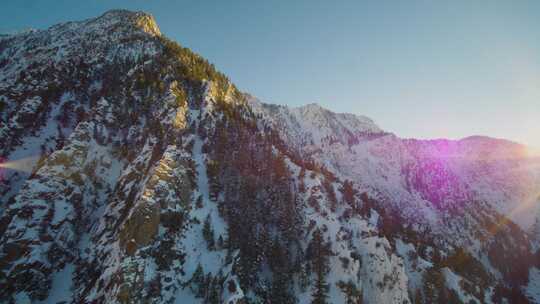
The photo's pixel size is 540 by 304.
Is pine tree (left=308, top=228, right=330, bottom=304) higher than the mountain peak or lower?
lower

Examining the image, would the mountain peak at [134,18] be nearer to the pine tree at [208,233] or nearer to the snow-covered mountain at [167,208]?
the snow-covered mountain at [167,208]

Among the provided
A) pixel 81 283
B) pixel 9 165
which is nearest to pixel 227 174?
pixel 81 283

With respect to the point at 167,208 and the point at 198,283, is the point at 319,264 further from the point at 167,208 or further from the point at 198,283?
the point at 167,208

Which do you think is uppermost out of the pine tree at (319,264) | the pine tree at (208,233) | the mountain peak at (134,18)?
the mountain peak at (134,18)

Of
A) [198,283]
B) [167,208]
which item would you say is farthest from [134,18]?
[198,283]

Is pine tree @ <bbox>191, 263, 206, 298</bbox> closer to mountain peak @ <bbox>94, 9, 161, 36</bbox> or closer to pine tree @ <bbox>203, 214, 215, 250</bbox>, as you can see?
pine tree @ <bbox>203, 214, 215, 250</bbox>

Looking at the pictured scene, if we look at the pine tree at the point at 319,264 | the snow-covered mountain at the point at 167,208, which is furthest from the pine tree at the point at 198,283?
the pine tree at the point at 319,264

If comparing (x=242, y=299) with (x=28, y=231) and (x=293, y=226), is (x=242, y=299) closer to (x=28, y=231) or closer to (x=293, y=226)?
(x=293, y=226)

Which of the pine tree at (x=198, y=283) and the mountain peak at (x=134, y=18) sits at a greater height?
the mountain peak at (x=134, y=18)

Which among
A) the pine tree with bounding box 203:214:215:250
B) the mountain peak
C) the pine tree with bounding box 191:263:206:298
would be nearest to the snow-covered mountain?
the pine tree with bounding box 191:263:206:298

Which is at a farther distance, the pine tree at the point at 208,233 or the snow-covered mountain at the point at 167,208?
the pine tree at the point at 208,233

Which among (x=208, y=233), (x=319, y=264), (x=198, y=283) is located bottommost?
(x=319, y=264)

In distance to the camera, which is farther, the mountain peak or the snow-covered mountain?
the mountain peak
